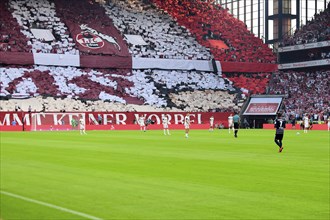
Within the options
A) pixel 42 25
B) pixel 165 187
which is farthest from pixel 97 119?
pixel 165 187

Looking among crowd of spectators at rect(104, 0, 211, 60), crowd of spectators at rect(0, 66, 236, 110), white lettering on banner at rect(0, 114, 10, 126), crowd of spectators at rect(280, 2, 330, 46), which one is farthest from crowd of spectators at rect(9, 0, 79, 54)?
crowd of spectators at rect(280, 2, 330, 46)

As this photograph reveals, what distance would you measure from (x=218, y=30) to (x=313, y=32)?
13.9 meters

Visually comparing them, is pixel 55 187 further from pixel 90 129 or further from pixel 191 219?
pixel 90 129

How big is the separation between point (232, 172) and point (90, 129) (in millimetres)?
48472

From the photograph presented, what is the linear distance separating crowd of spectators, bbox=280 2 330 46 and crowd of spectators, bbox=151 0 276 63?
12.7 feet

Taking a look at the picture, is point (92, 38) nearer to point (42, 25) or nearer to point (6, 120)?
point (42, 25)

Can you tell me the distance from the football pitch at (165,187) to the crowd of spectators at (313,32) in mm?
65427

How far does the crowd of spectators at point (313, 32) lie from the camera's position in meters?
88.5

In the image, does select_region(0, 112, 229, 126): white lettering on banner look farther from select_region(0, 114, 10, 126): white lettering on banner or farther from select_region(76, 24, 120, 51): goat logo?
select_region(76, 24, 120, 51): goat logo

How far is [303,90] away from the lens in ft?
285

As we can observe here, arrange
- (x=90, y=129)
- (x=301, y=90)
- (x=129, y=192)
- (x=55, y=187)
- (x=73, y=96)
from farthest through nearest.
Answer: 1. (x=301, y=90)
2. (x=73, y=96)
3. (x=90, y=129)
4. (x=55, y=187)
5. (x=129, y=192)

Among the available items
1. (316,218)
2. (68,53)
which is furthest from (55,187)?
(68,53)

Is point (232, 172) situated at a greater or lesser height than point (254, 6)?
lesser

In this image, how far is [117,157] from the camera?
25.8 m
